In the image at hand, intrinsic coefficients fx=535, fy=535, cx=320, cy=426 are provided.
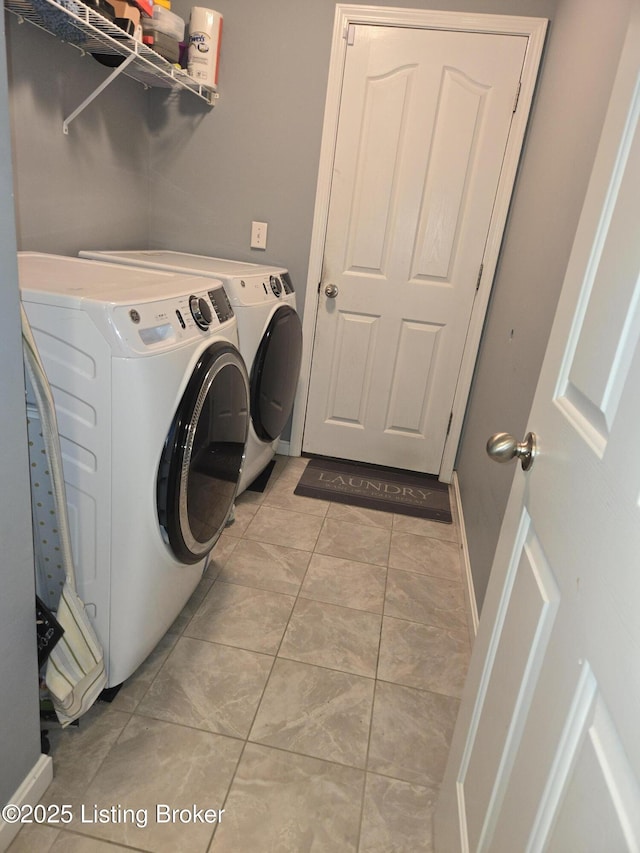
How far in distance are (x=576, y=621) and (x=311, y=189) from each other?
2.36 m

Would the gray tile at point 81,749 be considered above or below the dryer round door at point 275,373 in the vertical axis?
below

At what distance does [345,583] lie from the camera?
1.92 m

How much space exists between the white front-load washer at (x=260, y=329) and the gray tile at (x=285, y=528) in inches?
6.7

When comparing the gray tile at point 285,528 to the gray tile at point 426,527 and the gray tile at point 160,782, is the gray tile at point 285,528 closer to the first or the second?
the gray tile at point 426,527

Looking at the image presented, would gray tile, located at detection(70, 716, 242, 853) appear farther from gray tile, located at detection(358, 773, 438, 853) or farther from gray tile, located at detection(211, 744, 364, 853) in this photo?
gray tile, located at detection(358, 773, 438, 853)

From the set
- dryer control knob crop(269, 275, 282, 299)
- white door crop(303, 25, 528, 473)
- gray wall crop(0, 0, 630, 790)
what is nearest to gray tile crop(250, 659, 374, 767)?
gray wall crop(0, 0, 630, 790)

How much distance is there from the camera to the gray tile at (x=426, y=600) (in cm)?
179

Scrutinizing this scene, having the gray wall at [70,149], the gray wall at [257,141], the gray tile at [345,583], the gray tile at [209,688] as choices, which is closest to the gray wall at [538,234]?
the gray tile at [345,583]

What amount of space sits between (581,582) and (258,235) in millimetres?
2356

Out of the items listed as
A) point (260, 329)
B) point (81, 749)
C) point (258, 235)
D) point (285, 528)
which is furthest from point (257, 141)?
point (81, 749)

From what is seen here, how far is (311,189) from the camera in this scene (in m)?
2.51

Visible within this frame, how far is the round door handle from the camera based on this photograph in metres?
0.82

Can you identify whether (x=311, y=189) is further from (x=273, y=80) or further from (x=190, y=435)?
(x=190, y=435)

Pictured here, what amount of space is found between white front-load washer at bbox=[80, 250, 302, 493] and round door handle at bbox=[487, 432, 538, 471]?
1279mm
